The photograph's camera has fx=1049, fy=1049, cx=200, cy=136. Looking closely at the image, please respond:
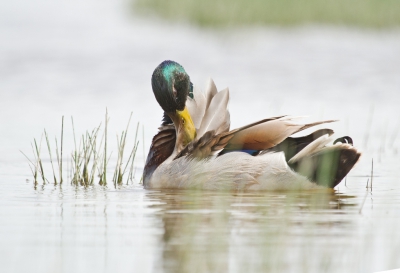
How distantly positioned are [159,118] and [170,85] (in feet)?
8.37

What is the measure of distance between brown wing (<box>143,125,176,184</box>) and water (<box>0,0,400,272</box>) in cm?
19

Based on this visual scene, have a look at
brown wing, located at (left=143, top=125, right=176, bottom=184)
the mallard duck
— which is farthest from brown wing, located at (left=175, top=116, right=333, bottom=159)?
brown wing, located at (left=143, top=125, right=176, bottom=184)

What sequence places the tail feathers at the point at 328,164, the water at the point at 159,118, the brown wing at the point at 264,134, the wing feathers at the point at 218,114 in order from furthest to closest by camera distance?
the wing feathers at the point at 218,114 < the tail feathers at the point at 328,164 < the brown wing at the point at 264,134 < the water at the point at 159,118

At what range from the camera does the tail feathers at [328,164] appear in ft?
23.6

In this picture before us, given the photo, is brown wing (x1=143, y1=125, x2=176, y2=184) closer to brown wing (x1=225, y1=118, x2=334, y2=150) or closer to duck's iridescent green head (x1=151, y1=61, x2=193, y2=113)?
duck's iridescent green head (x1=151, y1=61, x2=193, y2=113)

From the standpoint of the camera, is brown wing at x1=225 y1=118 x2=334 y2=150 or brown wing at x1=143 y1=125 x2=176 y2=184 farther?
brown wing at x1=143 y1=125 x2=176 y2=184

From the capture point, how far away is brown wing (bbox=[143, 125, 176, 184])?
775 centimetres

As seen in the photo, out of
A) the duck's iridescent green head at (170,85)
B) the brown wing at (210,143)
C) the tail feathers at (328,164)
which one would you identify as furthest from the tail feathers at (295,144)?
the duck's iridescent green head at (170,85)

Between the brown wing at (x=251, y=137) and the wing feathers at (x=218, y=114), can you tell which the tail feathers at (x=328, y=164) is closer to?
the brown wing at (x=251, y=137)

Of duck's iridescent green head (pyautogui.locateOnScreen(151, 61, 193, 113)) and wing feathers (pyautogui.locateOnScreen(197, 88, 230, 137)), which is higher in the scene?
duck's iridescent green head (pyautogui.locateOnScreen(151, 61, 193, 113))

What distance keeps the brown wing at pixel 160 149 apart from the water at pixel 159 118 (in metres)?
0.19

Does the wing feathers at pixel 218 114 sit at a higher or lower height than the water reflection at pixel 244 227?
higher

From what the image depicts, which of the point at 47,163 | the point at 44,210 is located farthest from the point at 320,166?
the point at 47,163

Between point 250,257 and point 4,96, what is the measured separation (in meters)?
6.89
